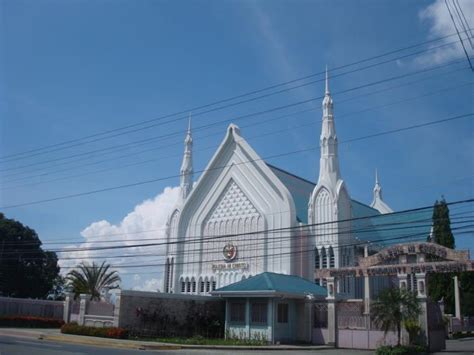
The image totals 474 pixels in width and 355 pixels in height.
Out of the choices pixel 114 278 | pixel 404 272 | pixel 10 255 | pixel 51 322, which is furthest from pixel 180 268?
pixel 404 272

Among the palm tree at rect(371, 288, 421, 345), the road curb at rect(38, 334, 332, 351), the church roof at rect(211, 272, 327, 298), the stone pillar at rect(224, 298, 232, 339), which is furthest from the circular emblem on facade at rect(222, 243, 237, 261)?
the palm tree at rect(371, 288, 421, 345)

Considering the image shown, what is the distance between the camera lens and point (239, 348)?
1205 inches

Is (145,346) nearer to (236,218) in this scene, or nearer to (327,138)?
(236,218)

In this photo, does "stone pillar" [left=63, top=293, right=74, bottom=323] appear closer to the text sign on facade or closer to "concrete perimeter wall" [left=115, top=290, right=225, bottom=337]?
"concrete perimeter wall" [left=115, top=290, right=225, bottom=337]

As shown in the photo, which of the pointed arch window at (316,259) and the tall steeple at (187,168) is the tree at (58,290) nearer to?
the tall steeple at (187,168)

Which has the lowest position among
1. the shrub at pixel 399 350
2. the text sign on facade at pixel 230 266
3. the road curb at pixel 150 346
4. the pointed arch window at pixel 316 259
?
the road curb at pixel 150 346

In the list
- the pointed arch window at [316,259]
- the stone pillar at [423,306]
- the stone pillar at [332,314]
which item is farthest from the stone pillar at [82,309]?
the stone pillar at [423,306]

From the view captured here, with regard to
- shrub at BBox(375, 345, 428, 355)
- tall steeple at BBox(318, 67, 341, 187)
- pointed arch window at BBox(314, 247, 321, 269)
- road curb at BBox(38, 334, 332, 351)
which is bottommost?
Answer: road curb at BBox(38, 334, 332, 351)

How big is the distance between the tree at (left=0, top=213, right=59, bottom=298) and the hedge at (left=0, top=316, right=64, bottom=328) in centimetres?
1557

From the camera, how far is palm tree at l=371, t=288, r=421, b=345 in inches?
1086

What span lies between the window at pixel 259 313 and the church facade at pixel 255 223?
26.0 feet

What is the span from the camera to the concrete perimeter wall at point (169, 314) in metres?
36.6

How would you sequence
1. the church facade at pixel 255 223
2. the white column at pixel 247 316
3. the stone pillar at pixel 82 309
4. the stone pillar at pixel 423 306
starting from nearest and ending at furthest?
the stone pillar at pixel 423 306 < the white column at pixel 247 316 < the stone pillar at pixel 82 309 < the church facade at pixel 255 223

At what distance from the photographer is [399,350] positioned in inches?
998
